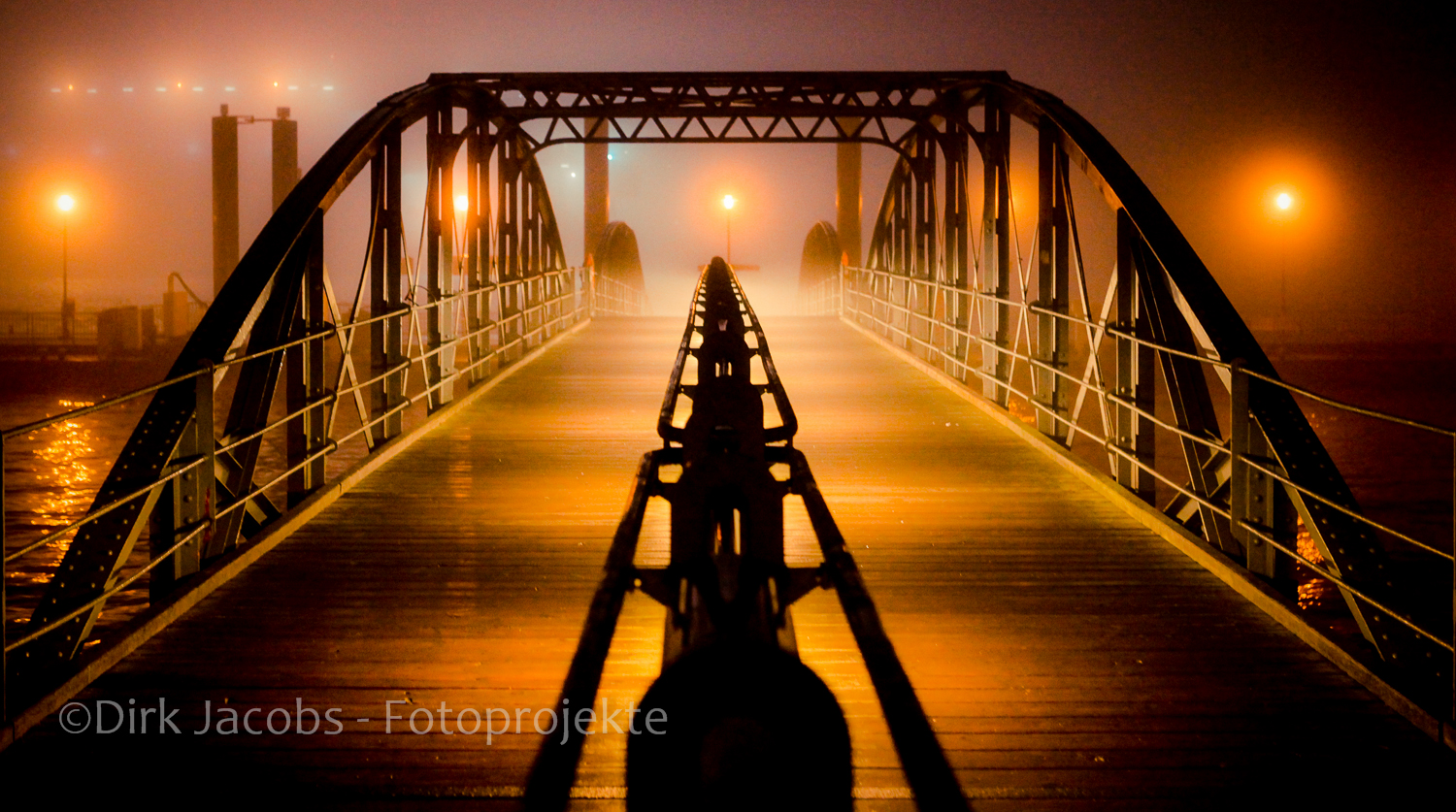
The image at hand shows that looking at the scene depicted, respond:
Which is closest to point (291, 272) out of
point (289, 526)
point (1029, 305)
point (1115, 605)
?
point (289, 526)

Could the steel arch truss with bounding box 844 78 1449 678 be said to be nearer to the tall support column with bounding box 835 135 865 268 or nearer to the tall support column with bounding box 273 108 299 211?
the tall support column with bounding box 835 135 865 268

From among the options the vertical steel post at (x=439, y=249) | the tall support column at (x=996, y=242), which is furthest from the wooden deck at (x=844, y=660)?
the tall support column at (x=996, y=242)

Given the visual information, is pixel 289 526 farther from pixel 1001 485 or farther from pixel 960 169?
pixel 960 169

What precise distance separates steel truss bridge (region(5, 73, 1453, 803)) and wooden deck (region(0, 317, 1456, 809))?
0.19 m

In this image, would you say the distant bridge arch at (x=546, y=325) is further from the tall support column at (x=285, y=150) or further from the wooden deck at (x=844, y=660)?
the tall support column at (x=285, y=150)

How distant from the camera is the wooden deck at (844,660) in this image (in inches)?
155

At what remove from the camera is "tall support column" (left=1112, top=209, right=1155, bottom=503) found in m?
8.62

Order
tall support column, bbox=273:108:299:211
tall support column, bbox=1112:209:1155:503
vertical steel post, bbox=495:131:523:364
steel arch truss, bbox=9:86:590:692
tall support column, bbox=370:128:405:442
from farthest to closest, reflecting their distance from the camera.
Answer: tall support column, bbox=273:108:299:211
vertical steel post, bbox=495:131:523:364
tall support column, bbox=370:128:405:442
tall support column, bbox=1112:209:1155:503
steel arch truss, bbox=9:86:590:692

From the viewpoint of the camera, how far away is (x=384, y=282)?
1157 centimetres

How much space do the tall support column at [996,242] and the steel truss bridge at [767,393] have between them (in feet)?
0.11

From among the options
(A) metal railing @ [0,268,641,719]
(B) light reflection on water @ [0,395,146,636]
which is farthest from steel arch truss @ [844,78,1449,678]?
(B) light reflection on water @ [0,395,146,636]

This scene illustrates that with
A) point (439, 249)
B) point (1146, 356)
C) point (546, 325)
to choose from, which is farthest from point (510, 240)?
point (1146, 356)

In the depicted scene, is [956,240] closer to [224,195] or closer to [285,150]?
[285,150]

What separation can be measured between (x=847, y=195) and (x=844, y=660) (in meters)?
33.2
